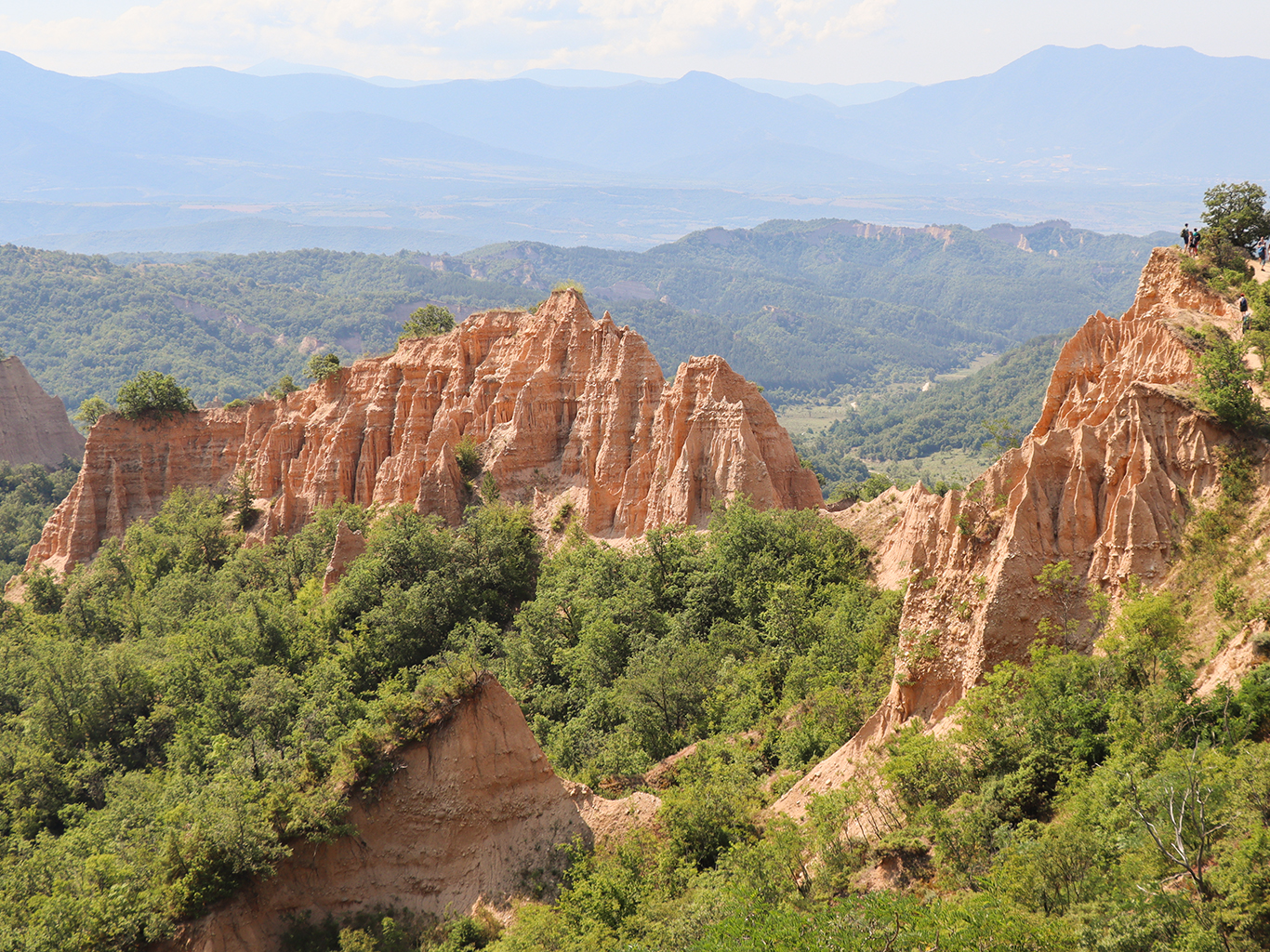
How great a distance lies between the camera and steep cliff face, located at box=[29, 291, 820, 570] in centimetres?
4697

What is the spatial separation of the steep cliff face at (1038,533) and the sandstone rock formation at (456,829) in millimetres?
7581

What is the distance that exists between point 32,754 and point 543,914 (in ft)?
88.6

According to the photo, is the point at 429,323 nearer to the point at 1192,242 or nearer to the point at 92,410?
the point at 92,410

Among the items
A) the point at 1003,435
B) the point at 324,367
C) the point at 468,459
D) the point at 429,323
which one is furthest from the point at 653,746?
the point at 429,323

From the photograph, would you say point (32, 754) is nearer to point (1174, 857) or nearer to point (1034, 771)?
point (1034, 771)

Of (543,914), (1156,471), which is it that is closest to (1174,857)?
(1156,471)

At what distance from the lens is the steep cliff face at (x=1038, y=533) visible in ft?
80.1

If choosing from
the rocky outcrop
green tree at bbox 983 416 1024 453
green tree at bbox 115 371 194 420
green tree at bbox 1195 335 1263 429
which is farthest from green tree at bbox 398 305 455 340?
the rocky outcrop

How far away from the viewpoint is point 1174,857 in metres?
15.9

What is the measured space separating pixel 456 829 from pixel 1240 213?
35121 mm

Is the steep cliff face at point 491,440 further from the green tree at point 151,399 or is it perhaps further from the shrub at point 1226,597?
the shrub at point 1226,597

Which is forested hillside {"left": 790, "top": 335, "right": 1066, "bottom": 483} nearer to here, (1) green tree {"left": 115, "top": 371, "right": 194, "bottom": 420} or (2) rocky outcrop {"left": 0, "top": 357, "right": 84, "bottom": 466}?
(1) green tree {"left": 115, "top": 371, "right": 194, "bottom": 420}

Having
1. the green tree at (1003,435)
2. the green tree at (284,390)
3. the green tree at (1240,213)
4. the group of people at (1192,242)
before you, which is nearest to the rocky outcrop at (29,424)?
the green tree at (284,390)

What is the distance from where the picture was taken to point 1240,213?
3478 cm
